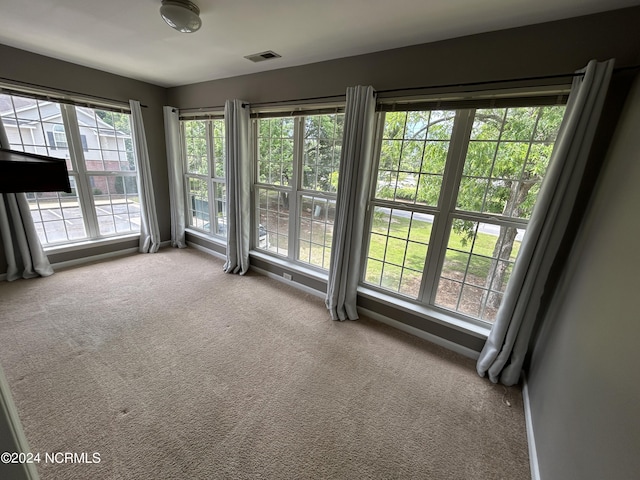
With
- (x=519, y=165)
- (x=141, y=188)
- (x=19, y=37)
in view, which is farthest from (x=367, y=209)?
(x=19, y=37)

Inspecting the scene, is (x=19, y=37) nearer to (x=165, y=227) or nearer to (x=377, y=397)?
(x=165, y=227)

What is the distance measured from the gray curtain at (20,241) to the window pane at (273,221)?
245 centimetres

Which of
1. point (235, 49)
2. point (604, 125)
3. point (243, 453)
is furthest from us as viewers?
point (235, 49)

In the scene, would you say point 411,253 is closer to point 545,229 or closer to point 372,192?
point 372,192

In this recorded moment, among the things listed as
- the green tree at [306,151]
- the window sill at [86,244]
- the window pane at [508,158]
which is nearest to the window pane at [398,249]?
the window pane at [508,158]

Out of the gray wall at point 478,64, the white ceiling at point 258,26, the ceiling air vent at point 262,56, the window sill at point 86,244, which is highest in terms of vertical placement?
the ceiling air vent at point 262,56

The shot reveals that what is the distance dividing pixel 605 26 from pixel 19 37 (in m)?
4.38

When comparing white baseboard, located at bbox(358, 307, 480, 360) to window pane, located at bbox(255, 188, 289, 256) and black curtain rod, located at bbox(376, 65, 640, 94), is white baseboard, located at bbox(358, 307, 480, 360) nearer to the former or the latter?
window pane, located at bbox(255, 188, 289, 256)

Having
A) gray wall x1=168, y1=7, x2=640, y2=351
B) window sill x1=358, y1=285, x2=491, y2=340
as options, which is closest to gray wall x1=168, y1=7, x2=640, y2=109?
gray wall x1=168, y1=7, x2=640, y2=351

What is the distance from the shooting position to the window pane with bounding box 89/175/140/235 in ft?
11.3

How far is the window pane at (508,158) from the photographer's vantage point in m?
1.70

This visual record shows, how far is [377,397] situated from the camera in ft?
5.64

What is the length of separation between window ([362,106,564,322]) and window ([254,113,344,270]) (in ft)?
1.83

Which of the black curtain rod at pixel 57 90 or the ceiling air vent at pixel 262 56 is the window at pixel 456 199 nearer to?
the ceiling air vent at pixel 262 56
